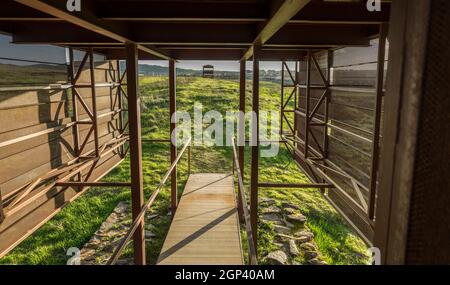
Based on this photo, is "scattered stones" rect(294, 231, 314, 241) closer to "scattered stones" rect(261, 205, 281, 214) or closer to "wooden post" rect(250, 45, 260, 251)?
"scattered stones" rect(261, 205, 281, 214)

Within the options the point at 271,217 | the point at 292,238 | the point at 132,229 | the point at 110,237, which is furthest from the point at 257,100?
the point at 110,237

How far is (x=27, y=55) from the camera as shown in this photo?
262 inches

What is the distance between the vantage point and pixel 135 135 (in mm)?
5293

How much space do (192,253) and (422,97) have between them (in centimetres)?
562

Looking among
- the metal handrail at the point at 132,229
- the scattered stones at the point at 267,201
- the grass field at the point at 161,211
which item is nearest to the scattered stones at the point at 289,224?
the grass field at the point at 161,211

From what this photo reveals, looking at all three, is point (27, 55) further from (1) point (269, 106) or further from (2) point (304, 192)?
(1) point (269, 106)

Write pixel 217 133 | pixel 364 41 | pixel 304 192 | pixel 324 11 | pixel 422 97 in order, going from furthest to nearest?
pixel 217 133, pixel 304 192, pixel 364 41, pixel 324 11, pixel 422 97

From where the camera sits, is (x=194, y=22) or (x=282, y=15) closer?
(x=282, y=15)

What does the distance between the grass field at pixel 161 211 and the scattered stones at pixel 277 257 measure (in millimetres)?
218

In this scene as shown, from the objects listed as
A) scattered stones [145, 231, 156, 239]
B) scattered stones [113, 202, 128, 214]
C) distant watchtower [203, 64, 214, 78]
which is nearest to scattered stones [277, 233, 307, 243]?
scattered stones [145, 231, 156, 239]

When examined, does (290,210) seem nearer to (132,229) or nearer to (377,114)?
(377,114)

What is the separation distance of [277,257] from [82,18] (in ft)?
20.7

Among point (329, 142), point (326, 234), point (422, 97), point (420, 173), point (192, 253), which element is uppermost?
point (422, 97)
